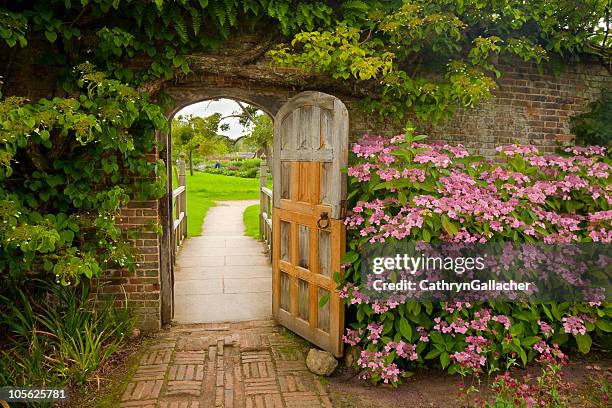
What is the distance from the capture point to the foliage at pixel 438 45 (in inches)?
183

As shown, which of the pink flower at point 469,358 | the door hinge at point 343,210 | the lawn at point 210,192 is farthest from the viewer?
the lawn at point 210,192

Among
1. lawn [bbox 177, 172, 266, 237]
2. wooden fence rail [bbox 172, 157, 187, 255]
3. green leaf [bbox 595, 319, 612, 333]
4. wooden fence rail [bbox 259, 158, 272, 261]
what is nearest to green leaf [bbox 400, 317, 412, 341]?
green leaf [bbox 595, 319, 612, 333]

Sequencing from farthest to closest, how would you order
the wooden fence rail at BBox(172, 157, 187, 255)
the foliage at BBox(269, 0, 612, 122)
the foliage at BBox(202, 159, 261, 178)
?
the foliage at BBox(202, 159, 261, 178)
the wooden fence rail at BBox(172, 157, 187, 255)
the foliage at BBox(269, 0, 612, 122)

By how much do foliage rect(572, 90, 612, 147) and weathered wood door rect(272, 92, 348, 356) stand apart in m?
3.64

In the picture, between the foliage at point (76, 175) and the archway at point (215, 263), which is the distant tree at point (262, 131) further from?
the foliage at point (76, 175)

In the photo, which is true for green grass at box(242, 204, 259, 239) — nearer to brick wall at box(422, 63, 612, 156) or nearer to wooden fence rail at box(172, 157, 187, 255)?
wooden fence rail at box(172, 157, 187, 255)

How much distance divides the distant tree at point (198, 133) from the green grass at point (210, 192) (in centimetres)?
196

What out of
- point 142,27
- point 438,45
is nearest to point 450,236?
point 438,45

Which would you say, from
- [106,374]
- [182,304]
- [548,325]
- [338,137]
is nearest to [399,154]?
[338,137]

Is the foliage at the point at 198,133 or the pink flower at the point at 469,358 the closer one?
the pink flower at the point at 469,358

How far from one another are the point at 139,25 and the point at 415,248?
3.17 meters

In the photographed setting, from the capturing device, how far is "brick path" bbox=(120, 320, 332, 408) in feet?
11.7

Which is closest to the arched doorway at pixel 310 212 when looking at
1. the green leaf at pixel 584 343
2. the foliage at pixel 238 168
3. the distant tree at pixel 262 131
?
the green leaf at pixel 584 343

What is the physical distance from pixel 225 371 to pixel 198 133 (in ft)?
59.2
